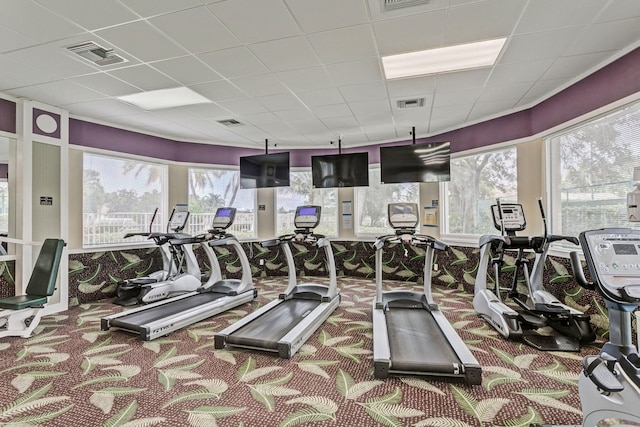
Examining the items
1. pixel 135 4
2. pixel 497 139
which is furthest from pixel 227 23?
pixel 497 139

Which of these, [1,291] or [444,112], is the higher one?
[444,112]

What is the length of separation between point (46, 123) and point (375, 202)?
591 centimetres

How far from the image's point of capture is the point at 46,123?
480 centimetres

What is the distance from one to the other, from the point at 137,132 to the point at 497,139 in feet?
21.0

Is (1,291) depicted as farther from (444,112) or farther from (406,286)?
(444,112)

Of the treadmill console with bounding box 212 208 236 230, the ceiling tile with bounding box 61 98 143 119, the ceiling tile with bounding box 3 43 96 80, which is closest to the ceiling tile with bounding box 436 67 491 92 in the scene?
the treadmill console with bounding box 212 208 236 230

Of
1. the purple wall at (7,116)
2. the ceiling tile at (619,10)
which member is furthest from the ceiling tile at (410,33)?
the purple wall at (7,116)

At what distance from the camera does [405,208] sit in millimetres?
4578

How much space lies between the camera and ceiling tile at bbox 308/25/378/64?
119 inches

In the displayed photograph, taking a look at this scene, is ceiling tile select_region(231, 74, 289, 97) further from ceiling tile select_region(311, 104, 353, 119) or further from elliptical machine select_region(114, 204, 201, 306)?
elliptical machine select_region(114, 204, 201, 306)

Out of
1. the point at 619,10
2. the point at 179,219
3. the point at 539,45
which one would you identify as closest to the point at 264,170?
the point at 179,219

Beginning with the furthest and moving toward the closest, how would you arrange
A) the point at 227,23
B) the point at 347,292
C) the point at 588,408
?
1. the point at 347,292
2. the point at 227,23
3. the point at 588,408

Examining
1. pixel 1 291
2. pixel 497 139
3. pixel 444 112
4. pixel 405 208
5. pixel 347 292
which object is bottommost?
pixel 347 292

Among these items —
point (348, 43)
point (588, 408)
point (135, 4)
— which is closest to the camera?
point (588, 408)
